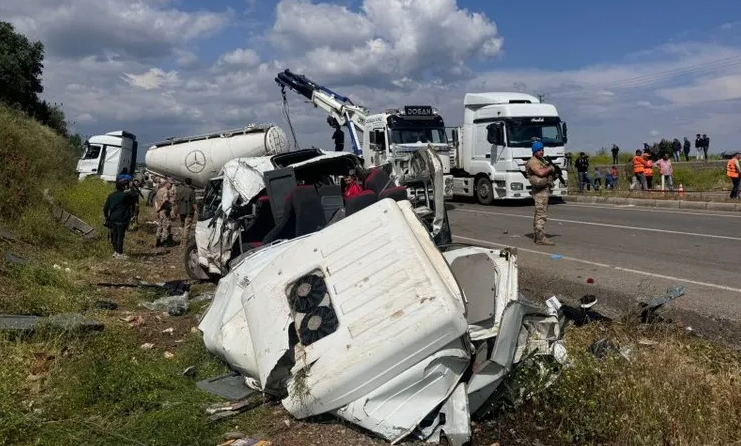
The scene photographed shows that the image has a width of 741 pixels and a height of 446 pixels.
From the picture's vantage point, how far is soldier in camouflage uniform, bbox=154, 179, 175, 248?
13.6 m

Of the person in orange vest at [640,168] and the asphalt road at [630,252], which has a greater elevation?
the person in orange vest at [640,168]

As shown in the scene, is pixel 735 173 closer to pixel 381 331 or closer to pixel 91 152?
pixel 381 331

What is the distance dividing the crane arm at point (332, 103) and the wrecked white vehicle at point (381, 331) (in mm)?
14863

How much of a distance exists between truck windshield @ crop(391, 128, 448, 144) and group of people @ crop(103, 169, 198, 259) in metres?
5.98

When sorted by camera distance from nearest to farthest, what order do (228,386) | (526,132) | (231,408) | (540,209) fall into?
(231,408) → (228,386) → (540,209) → (526,132)

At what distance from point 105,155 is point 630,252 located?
24.2m

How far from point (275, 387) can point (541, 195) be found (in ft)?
23.8

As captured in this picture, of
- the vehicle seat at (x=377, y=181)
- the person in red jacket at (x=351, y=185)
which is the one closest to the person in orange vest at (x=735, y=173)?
the vehicle seat at (x=377, y=181)

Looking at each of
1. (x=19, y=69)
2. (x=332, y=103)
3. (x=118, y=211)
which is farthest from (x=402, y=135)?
(x=19, y=69)

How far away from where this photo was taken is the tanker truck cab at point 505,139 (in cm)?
1683

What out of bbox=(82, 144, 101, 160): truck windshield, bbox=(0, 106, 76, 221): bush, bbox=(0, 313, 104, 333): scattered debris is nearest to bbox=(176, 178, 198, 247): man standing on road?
bbox=(0, 106, 76, 221): bush

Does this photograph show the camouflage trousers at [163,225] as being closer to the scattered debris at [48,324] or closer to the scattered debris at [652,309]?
the scattered debris at [48,324]

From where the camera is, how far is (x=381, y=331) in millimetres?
3584

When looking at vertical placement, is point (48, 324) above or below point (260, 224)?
below
